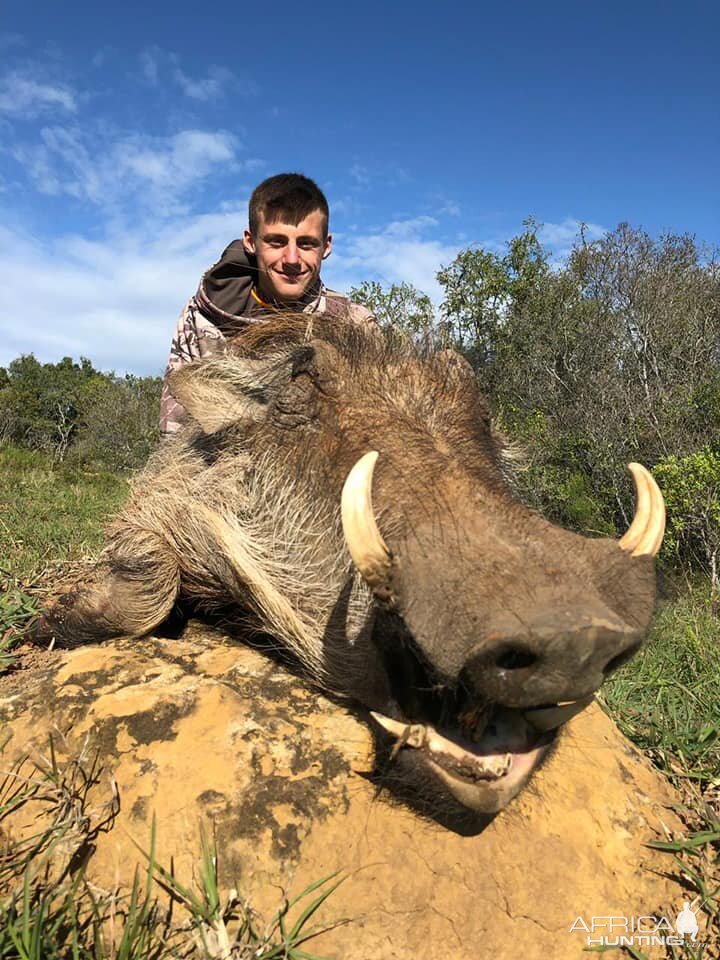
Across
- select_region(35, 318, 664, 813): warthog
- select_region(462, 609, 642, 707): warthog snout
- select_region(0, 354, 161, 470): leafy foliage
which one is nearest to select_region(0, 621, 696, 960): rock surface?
select_region(35, 318, 664, 813): warthog

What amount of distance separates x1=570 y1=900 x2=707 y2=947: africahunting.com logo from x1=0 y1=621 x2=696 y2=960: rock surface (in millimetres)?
20

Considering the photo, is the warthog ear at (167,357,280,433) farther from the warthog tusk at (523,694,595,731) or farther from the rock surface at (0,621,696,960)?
the warthog tusk at (523,694,595,731)

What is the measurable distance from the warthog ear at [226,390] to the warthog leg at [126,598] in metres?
0.59

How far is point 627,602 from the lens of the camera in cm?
163

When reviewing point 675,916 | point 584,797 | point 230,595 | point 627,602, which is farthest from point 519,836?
point 230,595

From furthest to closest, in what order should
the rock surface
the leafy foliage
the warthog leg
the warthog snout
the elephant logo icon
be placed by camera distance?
1. the leafy foliage
2. the warthog leg
3. the elephant logo icon
4. the rock surface
5. the warthog snout

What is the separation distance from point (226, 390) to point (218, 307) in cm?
123

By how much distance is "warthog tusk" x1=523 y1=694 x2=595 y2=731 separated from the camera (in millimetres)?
1510

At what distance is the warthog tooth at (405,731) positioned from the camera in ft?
5.30

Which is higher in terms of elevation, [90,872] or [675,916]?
[90,872]

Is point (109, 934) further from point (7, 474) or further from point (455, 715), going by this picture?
point (7, 474)

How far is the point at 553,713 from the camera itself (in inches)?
60.2

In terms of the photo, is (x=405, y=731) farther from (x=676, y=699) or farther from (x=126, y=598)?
(x=676, y=699)

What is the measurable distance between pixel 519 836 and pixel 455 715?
0.55 m
